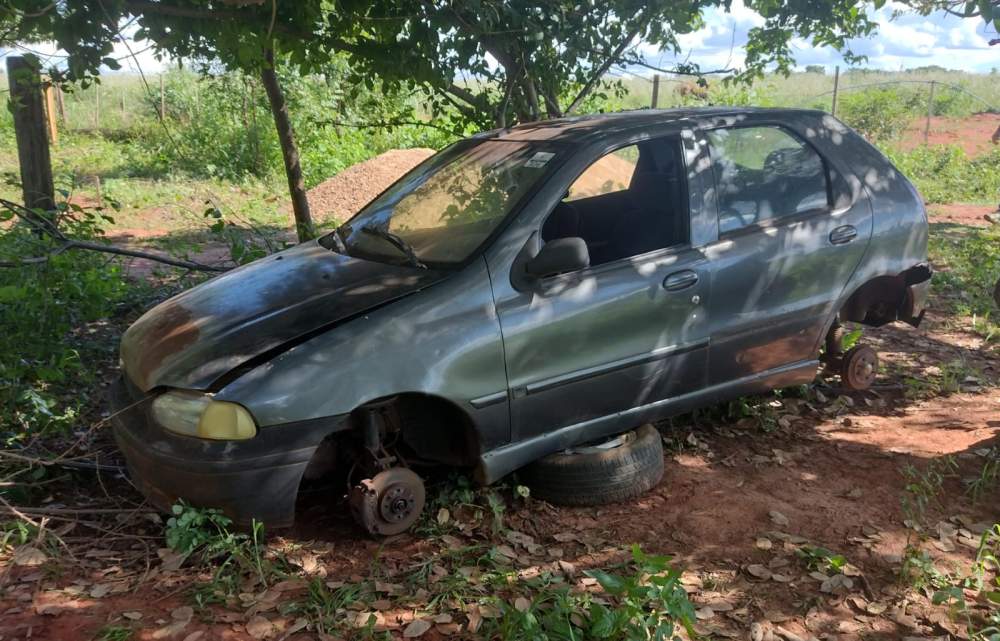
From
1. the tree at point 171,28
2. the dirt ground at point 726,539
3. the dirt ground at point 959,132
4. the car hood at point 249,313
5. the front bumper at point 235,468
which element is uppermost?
the tree at point 171,28

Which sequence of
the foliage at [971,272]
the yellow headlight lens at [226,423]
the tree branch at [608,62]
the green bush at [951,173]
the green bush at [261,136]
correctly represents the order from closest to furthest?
the yellow headlight lens at [226,423], the tree branch at [608,62], the foliage at [971,272], the green bush at [951,173], the green bush at [261,136]

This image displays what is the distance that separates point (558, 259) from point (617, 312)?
45 cm

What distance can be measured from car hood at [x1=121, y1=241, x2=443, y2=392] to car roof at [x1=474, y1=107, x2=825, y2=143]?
1099mm

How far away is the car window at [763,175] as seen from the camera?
418 cm

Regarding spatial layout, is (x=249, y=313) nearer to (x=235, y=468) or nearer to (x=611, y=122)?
(x=235, y=468)

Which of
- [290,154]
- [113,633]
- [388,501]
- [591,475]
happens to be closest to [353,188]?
[290,154]

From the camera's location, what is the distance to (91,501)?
3.87 m

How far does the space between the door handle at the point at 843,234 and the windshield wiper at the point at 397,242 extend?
89.5 inches

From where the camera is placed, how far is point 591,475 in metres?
3.84

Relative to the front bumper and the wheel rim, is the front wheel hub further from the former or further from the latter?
the wheel rim

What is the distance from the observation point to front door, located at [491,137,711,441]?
359 cm

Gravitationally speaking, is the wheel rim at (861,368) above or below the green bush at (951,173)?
above

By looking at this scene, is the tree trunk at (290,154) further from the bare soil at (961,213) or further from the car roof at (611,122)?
the bare soil at (961,213)

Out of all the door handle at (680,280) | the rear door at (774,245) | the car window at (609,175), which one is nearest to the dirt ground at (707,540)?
the rear door at (774,245)
